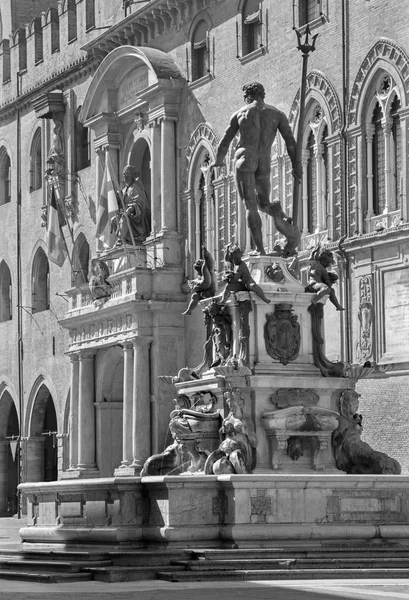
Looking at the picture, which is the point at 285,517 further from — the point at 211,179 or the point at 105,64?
the point at 105,64

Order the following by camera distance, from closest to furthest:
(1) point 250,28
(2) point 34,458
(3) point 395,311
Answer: (3) point 395,311 < (1) point 250,28 < (2) point 34,458

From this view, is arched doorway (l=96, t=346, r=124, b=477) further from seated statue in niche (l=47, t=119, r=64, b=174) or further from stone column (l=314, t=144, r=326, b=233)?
stone column (l=314, t=144, r=326, b=233)

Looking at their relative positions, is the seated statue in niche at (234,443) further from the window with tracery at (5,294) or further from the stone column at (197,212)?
the window with tracery at (5,294)

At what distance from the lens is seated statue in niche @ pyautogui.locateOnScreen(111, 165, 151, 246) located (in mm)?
42469

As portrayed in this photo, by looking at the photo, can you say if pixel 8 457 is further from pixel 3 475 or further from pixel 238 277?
pixel 238 277

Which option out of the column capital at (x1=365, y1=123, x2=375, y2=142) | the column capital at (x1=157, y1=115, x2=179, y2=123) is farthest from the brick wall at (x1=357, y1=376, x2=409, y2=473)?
the column capital at (x1=157, y1=115, x2=179, y2=123)

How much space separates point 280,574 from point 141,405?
22206 mm

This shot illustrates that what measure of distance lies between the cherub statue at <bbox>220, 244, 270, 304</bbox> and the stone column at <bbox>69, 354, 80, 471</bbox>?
21341 millimetres

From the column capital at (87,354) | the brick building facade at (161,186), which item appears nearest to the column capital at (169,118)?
the brick building facade at (161,186)

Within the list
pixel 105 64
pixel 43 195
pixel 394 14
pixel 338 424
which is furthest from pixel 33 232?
pixel 338 424

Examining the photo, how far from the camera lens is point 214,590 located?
55.2 ft

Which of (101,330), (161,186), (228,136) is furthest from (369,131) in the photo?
(228,136)

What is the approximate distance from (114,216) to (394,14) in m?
11.0

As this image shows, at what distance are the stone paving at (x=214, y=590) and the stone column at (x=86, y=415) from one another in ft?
81.5
